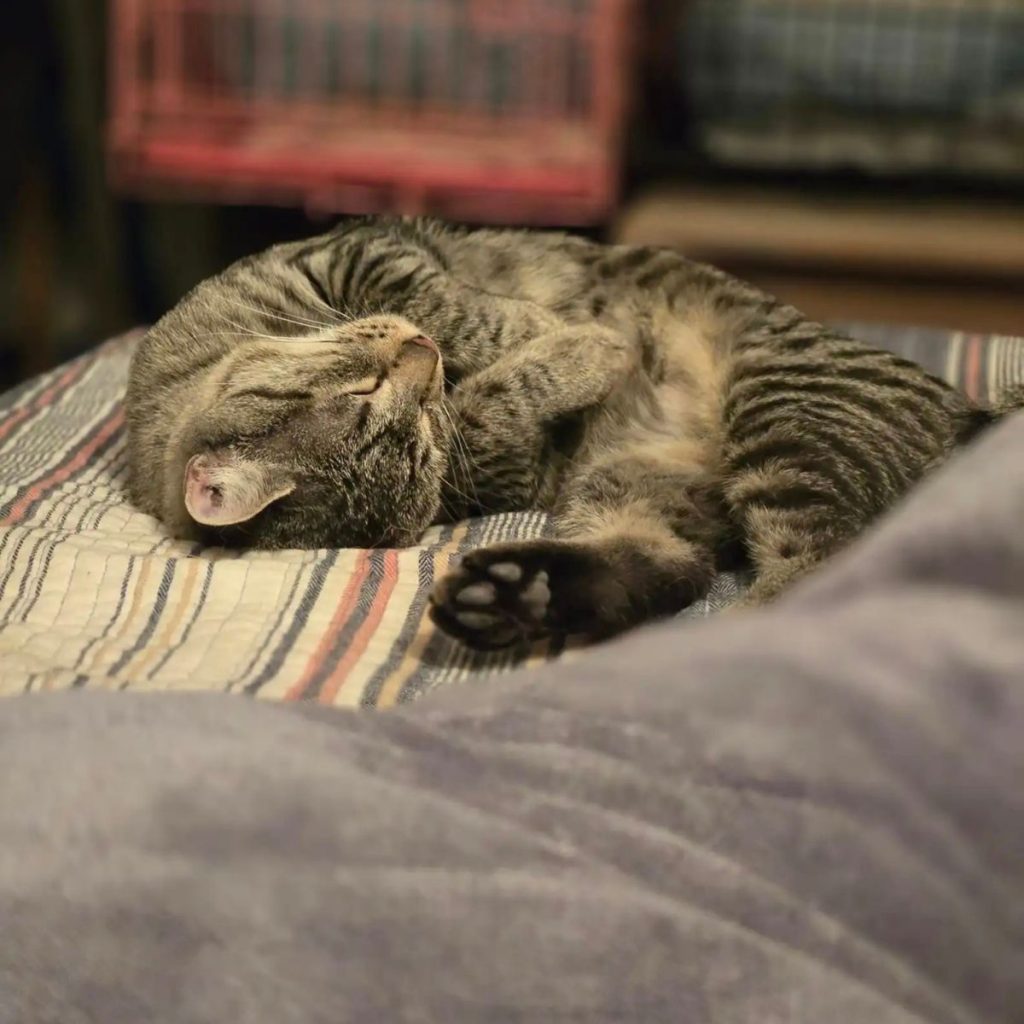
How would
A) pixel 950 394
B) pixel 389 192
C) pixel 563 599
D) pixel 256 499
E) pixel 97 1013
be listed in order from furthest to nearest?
pixel 389 192, pixel 950 394, pixel 256 499, pixel 563 599, pixel 97 1013

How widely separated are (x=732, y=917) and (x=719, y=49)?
2.62m

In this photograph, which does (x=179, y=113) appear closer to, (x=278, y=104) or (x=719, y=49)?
(x=278, y=104)

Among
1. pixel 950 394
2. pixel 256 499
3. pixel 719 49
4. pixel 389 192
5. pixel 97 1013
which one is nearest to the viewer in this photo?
pixel 97 1013

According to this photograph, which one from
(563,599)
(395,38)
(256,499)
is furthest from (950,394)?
(395,38)

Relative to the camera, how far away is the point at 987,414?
4.18 ft

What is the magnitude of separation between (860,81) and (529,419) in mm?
1893

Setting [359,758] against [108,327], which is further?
[108,327]

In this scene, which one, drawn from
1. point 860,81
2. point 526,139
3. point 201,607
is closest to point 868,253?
point 860,81

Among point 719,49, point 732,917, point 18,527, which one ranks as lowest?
point 18,527

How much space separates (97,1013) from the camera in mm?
571

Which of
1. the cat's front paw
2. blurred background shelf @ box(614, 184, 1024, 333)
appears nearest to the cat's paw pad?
the cat's front paw

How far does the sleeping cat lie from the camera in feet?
3.70

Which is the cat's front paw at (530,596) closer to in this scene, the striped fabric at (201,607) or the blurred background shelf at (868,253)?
the striped fabric at (201,607)

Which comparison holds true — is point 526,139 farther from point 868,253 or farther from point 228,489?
point 228,489
